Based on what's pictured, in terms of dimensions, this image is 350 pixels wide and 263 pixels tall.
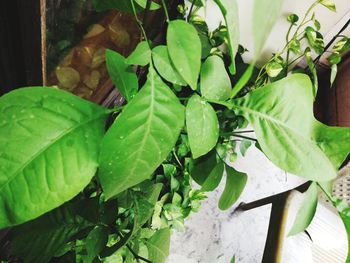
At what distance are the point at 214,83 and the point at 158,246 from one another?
0.53 meters

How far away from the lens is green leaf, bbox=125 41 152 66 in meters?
0.57

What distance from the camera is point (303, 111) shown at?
0.57 m

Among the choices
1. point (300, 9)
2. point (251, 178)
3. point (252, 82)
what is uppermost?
point (300, 9)

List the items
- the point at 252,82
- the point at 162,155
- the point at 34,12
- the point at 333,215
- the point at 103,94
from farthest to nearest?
the point at 252,82, the point at 333,215, the point at 103,94, the point at 34,12, the point at 162,155

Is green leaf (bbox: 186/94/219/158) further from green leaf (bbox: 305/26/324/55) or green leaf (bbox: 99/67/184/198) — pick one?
green leaf (bbox: 305/26/324/55)

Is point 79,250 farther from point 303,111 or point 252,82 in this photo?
point 252,82

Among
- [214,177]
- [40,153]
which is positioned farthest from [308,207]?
[40,153]

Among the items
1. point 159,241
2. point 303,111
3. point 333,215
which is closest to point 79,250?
point 159,241

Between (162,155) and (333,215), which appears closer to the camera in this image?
(162,155)

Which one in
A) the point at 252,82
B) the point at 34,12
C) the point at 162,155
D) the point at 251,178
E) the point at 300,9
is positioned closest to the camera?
the point at 162,155

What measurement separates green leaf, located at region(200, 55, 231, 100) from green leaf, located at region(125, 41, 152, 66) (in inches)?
4.4

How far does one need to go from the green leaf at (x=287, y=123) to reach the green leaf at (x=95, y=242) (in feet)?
1.28

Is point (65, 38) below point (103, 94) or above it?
above

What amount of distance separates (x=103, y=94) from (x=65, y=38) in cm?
33
